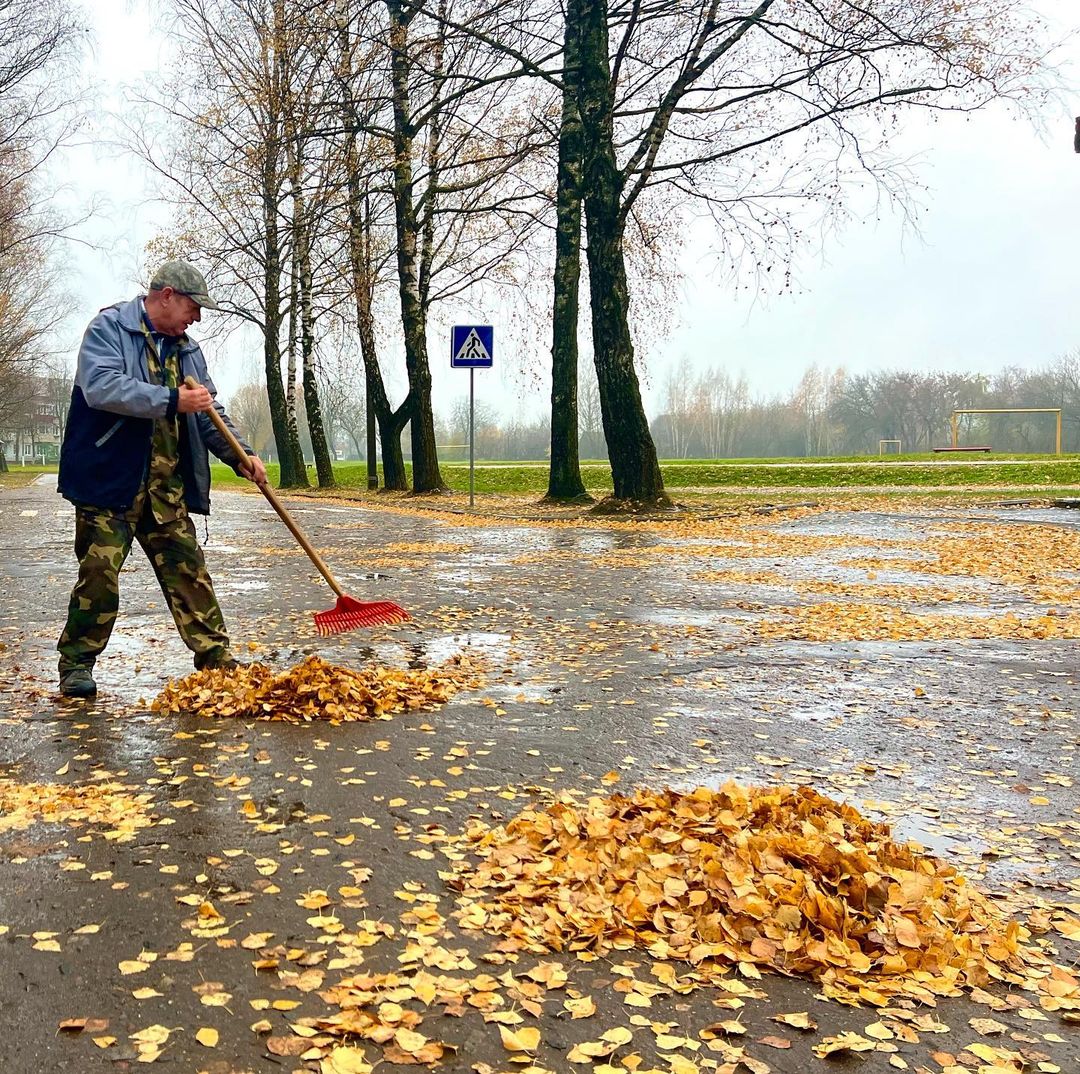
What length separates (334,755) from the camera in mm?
4371

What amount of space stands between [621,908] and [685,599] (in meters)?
5.73

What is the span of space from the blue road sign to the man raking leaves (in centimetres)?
1419

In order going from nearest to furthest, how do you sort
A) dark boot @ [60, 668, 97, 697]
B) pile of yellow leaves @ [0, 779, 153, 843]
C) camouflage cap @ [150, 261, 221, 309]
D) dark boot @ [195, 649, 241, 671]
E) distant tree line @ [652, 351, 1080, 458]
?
1. pile of yellow leaves @ [0, 779, 153, 843]
2. camouflage cap @ [150, 261, 221, 309]
3. dark boot @ [60, 668, 97, 697]
4. dark boot @ [195, 649, 241, 671]
5. distant tree line @ [652, 351, 1080, 458]

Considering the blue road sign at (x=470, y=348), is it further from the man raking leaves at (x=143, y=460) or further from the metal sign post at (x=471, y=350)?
the man raking leaves at (x=143, y=460)

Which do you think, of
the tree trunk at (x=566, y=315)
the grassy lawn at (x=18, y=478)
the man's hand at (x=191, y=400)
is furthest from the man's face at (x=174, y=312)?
the grassy lawn at (x=18, y=478)

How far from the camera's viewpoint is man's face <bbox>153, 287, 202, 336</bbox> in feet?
17.0

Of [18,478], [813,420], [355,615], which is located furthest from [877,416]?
[355,615]

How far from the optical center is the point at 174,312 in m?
5.19

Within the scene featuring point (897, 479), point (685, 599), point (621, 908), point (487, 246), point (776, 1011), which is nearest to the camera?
point (776, 1011)

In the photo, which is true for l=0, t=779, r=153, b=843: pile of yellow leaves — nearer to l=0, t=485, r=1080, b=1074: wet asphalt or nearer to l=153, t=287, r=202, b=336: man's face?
l=0, t=485, r=1080, b=1074: wet asphalt

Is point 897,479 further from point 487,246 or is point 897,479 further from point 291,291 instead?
point 291,291

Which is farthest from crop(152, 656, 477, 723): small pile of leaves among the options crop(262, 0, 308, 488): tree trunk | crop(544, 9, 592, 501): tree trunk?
crop(262, 0, 308, 488): tree trunk

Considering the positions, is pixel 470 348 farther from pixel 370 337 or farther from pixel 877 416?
pixel 877 416

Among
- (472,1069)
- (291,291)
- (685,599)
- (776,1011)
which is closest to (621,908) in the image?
(776,1011)
